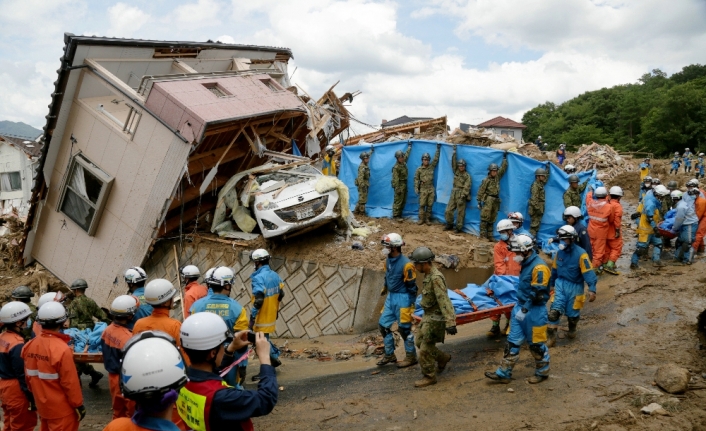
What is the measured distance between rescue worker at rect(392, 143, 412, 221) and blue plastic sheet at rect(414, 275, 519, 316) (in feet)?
18.5

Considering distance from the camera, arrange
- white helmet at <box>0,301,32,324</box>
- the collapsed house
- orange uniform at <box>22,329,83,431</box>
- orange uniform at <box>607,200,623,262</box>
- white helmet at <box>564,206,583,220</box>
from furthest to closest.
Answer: the collapsed house < orange uniform at <box>607,200,623,262</box> < white helmet at <box>564,206,583,220</box> < white helmet at <box>0,301,32,324</box> < orange uniform at <box>22,329,83,431</box>

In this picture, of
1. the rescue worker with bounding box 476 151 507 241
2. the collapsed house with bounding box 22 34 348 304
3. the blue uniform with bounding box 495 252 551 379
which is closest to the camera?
the blue uniform with bounding box 495 252 551 379

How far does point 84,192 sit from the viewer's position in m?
10.3

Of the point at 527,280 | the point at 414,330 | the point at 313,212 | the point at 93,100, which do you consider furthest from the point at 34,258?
the point at 527,280

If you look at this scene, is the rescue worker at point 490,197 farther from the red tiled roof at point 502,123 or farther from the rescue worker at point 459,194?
the red tiled roof at point 502,123

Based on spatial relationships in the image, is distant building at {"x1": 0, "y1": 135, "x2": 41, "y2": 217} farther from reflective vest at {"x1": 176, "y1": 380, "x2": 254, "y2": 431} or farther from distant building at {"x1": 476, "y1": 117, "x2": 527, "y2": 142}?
distant building at {"x1": 476, "y1": 117, "x2": 527, "y2": 142}

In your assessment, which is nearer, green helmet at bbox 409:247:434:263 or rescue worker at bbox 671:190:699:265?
green helmet at bbox 409:247:434:263

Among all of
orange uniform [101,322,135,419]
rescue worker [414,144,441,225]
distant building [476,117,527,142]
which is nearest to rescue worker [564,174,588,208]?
rescue worker [414,144,441,225]

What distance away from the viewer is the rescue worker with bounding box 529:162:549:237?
10641 millimetres

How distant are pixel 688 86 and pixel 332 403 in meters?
46.5

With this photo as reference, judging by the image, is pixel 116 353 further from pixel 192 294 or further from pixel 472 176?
pixel 472 176

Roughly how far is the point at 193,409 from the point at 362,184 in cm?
1035

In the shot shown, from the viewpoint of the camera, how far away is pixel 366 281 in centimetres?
901

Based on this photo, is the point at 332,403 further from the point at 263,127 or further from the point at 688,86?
the point at 688,86
